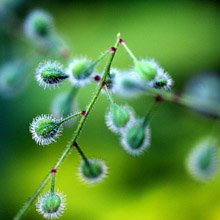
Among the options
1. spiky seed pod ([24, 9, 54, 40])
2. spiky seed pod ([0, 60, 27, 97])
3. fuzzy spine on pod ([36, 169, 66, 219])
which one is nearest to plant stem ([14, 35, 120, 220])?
fuzzy spine on pod ([36, 169, 66, 219])

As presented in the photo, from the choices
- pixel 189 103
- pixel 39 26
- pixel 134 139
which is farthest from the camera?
pixel 39 26

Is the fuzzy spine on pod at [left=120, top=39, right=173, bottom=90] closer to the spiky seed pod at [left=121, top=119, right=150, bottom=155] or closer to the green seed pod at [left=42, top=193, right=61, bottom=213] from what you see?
the spiky seed pod at [left=121, top=119, right=150, bottom=155]

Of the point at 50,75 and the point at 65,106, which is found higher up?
the point at 65,106

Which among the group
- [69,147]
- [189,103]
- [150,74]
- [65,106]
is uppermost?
[189,103]

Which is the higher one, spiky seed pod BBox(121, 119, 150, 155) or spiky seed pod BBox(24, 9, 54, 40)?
spiky seed pod BBox(24, 9, 54, 40)

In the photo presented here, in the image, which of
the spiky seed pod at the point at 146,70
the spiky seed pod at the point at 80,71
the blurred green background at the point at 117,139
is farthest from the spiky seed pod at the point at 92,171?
the blurred green background at the point at 117,139

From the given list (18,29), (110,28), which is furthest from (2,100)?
(110,28)

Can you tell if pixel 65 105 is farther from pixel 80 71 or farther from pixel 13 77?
pixel 13 77

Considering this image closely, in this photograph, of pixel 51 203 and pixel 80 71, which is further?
pixel 80 71

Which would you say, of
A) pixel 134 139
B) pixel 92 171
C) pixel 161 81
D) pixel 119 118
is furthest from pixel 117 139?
pixel 161 81
